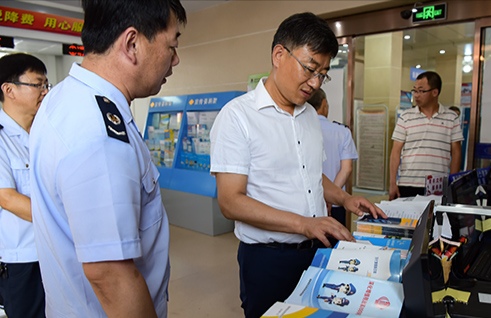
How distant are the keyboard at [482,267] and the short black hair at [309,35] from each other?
0.90 meters

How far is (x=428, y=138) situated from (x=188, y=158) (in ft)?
10.2

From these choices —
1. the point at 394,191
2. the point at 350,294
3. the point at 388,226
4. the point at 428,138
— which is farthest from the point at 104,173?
the point at 394,191

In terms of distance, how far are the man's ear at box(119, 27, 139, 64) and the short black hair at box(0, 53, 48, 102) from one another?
1149 millimetres

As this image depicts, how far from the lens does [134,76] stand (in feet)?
2.84

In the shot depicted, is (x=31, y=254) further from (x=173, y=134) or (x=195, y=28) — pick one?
(x=195, y=28)

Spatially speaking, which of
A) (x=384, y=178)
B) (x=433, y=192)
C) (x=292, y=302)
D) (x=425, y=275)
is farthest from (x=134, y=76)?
(x=384, y=178)

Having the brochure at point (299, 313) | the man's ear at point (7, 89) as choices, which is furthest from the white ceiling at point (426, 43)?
the brochure at point (299, 313)

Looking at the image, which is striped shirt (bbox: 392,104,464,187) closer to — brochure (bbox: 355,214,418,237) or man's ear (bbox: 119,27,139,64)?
brochure (bbox: 355,214,418,237)

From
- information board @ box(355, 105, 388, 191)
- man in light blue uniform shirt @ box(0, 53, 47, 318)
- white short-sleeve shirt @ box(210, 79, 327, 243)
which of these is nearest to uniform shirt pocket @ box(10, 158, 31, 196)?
man in light blue uniform shirt @ box(0, 53, 47, 318)

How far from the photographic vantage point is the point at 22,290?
1.62 metres

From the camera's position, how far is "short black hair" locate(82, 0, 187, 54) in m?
0.81

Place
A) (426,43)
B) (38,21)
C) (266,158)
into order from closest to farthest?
(266,158), (38,21), (426,43)

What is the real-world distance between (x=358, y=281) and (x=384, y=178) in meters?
6.52

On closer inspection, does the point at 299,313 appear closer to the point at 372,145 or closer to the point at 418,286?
the point at 418,286
